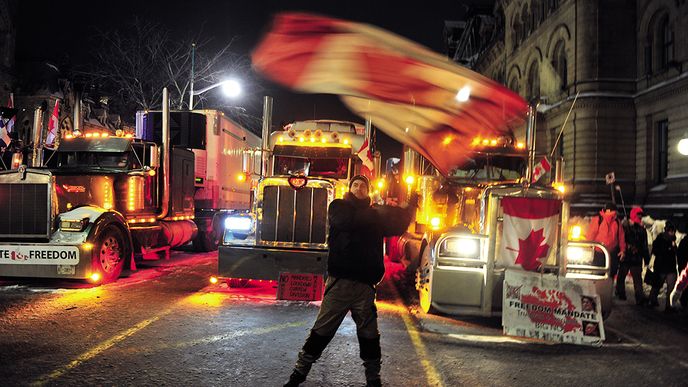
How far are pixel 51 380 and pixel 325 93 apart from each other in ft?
19.8

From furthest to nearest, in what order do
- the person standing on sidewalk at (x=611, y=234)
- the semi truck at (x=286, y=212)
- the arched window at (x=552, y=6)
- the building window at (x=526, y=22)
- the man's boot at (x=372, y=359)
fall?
the building window at (x=526, y=22), the arched window at (x=552, y=6), the person standing on sidewalk at (x=611, y=234), the semi truck at (x=286, y=212), the man's boot at (x=372, y=359)

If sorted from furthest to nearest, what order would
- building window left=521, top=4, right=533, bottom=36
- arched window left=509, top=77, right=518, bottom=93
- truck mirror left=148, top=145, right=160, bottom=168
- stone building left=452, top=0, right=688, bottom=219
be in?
arched window left=509, top=77, right=518, bottom=93, building window left=521, top=4, right=533, bottom=36, stone building left=452, top=0, right=688, bottom=219, truck mirror left=148, top=145, right=160, bottom=168

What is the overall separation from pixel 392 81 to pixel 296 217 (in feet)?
9.36

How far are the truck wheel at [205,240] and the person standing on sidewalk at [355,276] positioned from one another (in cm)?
1259

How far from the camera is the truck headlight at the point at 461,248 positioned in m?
7.50

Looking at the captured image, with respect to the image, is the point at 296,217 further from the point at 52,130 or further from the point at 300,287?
the point at 52,130

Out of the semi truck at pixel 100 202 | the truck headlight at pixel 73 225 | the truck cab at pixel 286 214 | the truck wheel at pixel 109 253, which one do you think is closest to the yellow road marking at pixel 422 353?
the truck cab at pixel 286 214

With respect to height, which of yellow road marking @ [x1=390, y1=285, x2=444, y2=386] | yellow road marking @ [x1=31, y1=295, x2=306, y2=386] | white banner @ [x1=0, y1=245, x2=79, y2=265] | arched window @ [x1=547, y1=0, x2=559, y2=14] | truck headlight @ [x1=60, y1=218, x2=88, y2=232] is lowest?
yellow road marking @ [x1=390, y1=285, x2=444, y2=386]

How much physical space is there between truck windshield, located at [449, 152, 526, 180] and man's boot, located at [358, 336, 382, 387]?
6695mm

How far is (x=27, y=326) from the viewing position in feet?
22.9

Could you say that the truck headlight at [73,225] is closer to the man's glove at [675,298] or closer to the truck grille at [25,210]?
the truck grille at [25,210]

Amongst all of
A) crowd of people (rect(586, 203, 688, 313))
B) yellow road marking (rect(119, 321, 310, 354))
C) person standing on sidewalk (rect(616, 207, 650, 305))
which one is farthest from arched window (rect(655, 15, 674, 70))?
yellow road marking (rect(119, 321, 310, 354))

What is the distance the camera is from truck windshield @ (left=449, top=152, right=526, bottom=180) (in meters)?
11.0

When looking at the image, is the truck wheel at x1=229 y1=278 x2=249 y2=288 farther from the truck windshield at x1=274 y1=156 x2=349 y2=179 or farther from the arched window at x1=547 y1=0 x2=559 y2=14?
the arched window at x1=547 y1=0 x2=559 y2=14
